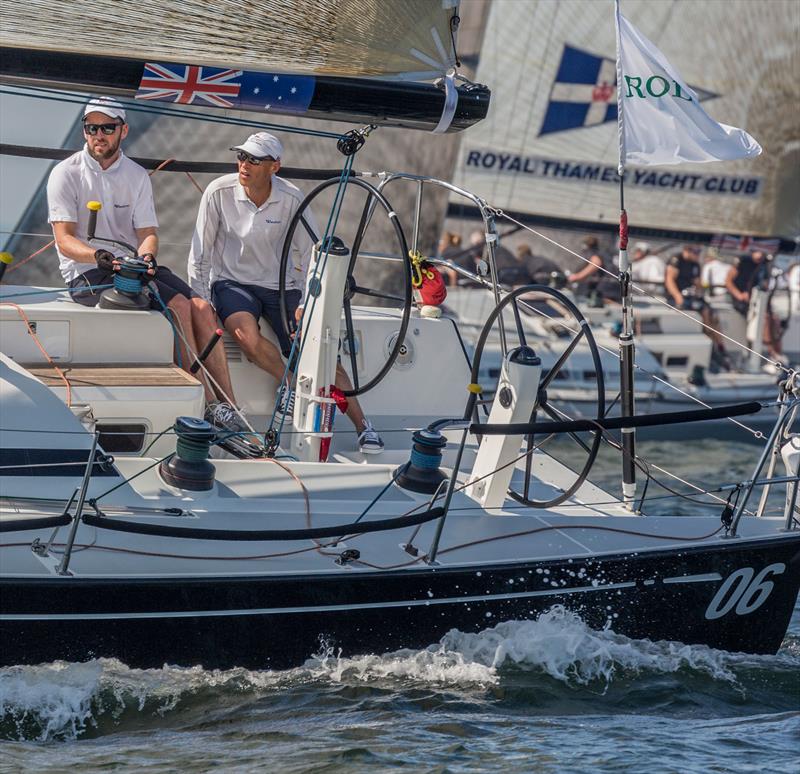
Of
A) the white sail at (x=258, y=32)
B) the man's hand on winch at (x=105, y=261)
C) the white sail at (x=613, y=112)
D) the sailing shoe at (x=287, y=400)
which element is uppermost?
the white sail at (x=613, y=112)

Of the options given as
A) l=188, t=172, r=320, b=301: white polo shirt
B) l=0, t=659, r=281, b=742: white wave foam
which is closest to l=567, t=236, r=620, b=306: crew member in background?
l=188, t=172, r=320, b=301: white polo shirt

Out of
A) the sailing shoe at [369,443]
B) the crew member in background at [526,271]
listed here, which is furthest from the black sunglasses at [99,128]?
the crew member in background at [526,271]

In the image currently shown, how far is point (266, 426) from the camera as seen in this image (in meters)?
6.25

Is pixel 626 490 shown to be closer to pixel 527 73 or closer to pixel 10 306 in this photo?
pixel 10 306

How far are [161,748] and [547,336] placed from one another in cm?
978

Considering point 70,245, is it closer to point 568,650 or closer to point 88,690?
point 88,690

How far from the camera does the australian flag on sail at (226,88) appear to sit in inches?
188

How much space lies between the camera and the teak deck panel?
5398mm

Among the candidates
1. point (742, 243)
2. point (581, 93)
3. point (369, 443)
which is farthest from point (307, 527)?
point (742, 243)

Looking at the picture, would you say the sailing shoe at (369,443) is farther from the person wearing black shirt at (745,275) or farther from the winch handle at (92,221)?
the person wearing black shirt at (745,275)

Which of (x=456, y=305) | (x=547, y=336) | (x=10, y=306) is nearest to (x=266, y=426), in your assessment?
(x=10, y=306)

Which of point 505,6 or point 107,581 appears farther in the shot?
point 505,6

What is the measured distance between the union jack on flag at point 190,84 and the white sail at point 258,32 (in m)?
0.05

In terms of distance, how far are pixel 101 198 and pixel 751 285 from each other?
39.2ft
